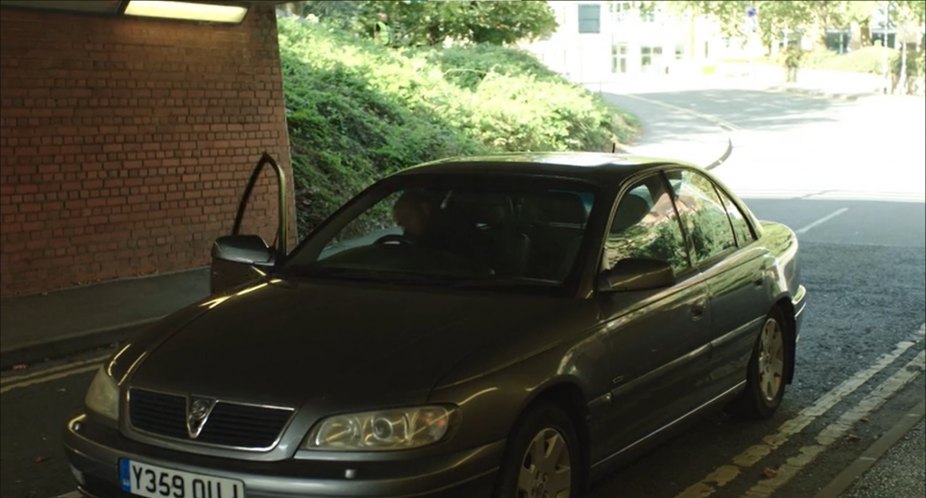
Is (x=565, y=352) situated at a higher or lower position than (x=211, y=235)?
higher

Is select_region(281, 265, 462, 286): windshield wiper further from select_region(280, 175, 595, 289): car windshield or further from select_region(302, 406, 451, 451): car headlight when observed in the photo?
select_region(302, 406, 451, 451): car headlight

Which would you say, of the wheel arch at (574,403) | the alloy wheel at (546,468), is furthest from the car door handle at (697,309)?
the alloy wheel at (546,468)

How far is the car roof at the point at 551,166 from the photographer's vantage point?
522 cm

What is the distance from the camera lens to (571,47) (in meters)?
49.0

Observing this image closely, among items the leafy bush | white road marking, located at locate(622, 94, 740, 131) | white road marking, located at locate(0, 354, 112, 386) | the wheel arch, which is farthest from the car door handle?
white road marking, located at locate(622, 94, 740, 131)

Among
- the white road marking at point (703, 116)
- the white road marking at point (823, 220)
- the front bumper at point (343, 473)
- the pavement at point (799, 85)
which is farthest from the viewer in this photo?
the pavement at point (799, 85)

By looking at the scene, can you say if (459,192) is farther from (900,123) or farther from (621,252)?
(900,123)

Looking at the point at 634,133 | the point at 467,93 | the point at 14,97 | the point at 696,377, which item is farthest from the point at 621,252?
the point at 634,133

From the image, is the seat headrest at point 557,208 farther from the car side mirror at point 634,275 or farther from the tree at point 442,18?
the tree at point 442,18

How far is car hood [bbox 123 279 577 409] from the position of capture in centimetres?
378

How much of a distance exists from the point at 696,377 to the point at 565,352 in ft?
4.27

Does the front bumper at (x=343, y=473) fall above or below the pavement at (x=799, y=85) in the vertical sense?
above

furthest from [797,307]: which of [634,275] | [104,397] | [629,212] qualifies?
[104,397]

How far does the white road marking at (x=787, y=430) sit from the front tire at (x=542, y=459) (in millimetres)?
1032
